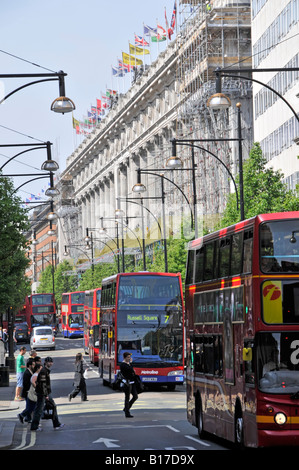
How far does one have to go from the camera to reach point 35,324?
99562 millimetres

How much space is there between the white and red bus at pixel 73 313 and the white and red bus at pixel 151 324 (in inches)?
2515

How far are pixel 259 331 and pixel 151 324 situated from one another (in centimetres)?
2024

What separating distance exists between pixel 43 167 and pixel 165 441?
1431 centimetres

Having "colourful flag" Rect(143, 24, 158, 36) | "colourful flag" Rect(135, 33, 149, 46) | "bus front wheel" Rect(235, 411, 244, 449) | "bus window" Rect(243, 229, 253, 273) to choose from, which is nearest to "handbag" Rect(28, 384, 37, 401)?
"bus front wheel" Rect(235, 411, 244, 449)

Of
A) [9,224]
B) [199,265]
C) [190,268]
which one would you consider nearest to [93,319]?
[9,224]

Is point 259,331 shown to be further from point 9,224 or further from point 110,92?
point 110,92

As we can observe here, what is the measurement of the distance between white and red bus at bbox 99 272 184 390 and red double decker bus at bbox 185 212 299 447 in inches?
662

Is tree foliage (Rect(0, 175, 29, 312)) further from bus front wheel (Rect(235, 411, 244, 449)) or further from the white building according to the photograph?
the white building

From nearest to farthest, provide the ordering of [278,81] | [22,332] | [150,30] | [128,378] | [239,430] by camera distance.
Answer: [239,430], [128,378], [278,81], [150,30], [22,332]

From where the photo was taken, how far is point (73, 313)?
336ft

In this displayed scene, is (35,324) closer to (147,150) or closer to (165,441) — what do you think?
(147,150)

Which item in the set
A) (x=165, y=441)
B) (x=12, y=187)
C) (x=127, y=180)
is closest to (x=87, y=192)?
(x=127, y=180)

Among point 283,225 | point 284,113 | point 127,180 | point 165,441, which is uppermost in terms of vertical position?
point 127,180

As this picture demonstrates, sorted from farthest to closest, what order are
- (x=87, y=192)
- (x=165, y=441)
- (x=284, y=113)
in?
(x=87, y=192), (x=284, y=113), (x=165, y=441)
